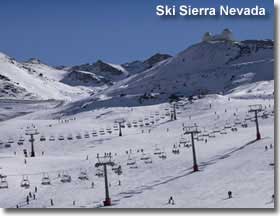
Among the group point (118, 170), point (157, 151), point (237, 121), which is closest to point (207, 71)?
point (237, 121)

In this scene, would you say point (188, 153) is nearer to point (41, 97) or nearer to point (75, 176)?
point (75, 176)

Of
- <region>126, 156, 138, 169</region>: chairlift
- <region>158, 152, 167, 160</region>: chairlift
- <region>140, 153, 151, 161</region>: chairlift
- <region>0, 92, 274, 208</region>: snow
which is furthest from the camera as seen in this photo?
<region>140, 153, 151, 161</region>: chairlift

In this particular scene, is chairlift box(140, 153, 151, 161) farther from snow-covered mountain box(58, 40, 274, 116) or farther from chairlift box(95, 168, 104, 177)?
snow-covered mountain box(58, 40, 274, 116)

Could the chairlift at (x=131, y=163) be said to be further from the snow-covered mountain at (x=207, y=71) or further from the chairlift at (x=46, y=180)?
the snow-covered mountain at (x=207, y=71)

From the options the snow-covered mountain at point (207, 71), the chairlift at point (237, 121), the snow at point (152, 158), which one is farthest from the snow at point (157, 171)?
the snow-covered mountain at point (207, 71)

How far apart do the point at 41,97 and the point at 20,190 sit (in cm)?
16518

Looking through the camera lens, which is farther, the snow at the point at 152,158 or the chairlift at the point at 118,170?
the chairlift at the point at 118,170

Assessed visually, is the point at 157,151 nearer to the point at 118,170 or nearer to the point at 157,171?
the point at 118,170

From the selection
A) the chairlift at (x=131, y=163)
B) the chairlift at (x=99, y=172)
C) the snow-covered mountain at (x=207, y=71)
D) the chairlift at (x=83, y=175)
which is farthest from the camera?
the snow-covered mountain at (x=207, y=71)

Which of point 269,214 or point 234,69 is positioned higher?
point 234,69

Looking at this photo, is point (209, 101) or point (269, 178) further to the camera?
point (209, 101)

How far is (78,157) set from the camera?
42.2 metres

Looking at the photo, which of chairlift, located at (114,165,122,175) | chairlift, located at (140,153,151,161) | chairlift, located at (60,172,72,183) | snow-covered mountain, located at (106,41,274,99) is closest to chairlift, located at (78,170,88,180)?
chairlift, located at (60,172,72,183)

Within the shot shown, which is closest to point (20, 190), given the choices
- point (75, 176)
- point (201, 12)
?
point (75, 176)
